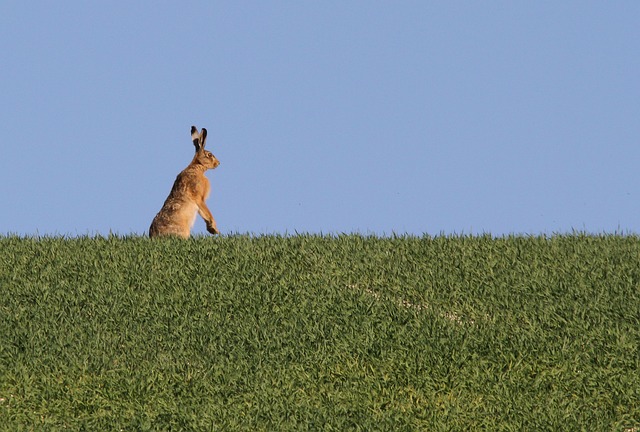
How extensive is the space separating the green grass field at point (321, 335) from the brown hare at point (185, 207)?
98cm

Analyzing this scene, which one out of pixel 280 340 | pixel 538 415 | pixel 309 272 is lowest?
pixel 538 415

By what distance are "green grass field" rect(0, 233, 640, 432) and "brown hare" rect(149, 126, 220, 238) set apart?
98 cm

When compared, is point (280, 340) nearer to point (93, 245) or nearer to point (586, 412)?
point (586, 412)

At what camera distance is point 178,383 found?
461 inches

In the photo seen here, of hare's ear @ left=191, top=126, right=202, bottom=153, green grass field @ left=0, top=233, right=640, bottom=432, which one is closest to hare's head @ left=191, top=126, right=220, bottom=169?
hare's ear @ left=191, top=126, right=202, bottom=153

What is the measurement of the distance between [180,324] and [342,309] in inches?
83.7

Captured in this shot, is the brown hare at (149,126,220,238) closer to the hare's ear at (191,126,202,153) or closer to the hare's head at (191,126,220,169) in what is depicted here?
the hare's head at (191,126,220,169)

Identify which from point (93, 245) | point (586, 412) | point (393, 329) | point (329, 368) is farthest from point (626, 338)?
point (93, 245)

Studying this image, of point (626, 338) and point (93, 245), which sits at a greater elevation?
point (93, 245)

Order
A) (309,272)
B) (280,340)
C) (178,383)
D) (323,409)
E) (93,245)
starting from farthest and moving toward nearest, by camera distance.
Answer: (93,245) < (309,272) < (280,340) < (178,383) < (323,409)

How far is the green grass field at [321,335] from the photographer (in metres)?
11.1

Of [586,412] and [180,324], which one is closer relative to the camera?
[586,412]

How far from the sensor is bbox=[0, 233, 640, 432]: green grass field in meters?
11.1

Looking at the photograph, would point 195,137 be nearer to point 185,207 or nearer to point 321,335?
point 185,207
